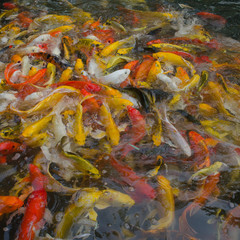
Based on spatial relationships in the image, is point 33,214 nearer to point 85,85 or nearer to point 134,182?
point 134,182

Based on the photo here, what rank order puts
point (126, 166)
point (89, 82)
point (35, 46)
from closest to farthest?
point (126, 166), point (89, 82), point (35, 46)

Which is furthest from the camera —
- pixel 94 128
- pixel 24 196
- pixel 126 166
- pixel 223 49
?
pixel 223 49

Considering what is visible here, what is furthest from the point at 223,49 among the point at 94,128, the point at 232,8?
the point at 94,128

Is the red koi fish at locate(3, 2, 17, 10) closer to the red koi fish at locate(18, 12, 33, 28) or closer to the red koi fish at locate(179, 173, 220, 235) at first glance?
the red koi fish at locate(18, 12, 33, 28)

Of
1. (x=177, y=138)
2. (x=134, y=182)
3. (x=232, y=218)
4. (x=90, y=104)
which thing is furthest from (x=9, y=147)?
(x=232, y=218)

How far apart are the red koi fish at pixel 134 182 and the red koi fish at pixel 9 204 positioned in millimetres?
896

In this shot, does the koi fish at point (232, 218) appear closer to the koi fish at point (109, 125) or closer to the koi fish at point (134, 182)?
the koi fish at point (134, 182)

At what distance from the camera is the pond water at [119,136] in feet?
5.78

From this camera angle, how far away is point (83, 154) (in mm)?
2230

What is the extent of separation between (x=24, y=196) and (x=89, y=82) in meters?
1.56

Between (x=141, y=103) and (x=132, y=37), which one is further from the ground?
(x=132, y=37)

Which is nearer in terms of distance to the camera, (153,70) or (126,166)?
(126,166)

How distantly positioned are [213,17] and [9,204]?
5118 millimetres

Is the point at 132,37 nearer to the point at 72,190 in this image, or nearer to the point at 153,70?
the point at 153,70
